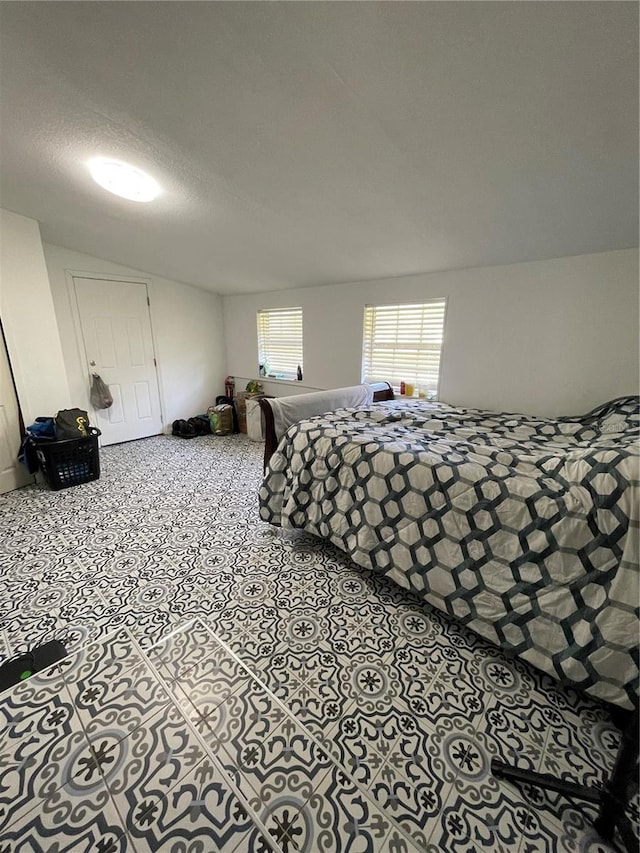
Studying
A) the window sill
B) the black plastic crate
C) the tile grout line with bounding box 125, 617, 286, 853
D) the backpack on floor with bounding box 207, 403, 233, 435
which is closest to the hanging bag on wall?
the black plastic crate

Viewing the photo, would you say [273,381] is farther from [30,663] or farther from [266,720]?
[266,720]

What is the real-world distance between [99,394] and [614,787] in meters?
4.81

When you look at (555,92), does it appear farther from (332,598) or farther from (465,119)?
(332,598)

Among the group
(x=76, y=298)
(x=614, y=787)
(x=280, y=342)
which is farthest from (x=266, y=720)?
(x=76, y=298)

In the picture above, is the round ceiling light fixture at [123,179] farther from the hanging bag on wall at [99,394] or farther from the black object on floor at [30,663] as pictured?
the black object on floor at [30,663]

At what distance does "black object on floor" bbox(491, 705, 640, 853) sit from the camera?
0.82m

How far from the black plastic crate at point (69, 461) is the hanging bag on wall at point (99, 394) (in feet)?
3.33

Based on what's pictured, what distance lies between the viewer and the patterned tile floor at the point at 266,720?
94cm

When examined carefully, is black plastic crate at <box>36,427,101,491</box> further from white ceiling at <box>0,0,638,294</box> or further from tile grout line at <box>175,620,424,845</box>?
tile grout line at <box>175,620,424,845</box>

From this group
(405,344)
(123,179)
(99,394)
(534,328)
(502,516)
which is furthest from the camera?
(99,394)

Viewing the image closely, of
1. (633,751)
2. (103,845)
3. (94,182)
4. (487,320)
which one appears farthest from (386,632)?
(94,182)

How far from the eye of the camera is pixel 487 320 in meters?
2.82

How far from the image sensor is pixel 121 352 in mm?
4125

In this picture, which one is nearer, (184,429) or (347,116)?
(347,116)
